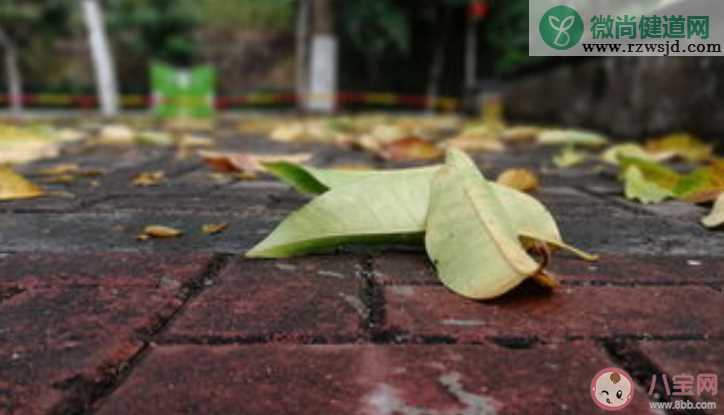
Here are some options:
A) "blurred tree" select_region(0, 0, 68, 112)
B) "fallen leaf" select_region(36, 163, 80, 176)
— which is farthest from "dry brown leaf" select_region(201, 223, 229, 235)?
"blurred tree" select_region(0, 0, 68, 112)

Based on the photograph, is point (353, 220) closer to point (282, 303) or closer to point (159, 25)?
point (282, 303)

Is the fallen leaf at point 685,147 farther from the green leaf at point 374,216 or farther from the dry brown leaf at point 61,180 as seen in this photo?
the dry brown leaf at point 61,180

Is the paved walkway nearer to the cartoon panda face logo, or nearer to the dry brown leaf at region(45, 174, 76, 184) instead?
the cartoon panda face logo

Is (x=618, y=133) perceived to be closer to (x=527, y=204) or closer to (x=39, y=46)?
(x=527, y=204)


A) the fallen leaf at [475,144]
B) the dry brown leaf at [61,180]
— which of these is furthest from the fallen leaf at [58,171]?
the fallen leaf at [475,144]

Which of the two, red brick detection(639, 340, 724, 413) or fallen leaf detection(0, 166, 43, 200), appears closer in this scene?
red brick detection(639, 340, 724, 413)

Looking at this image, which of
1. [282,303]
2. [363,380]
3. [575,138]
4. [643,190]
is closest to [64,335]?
[282,303]
